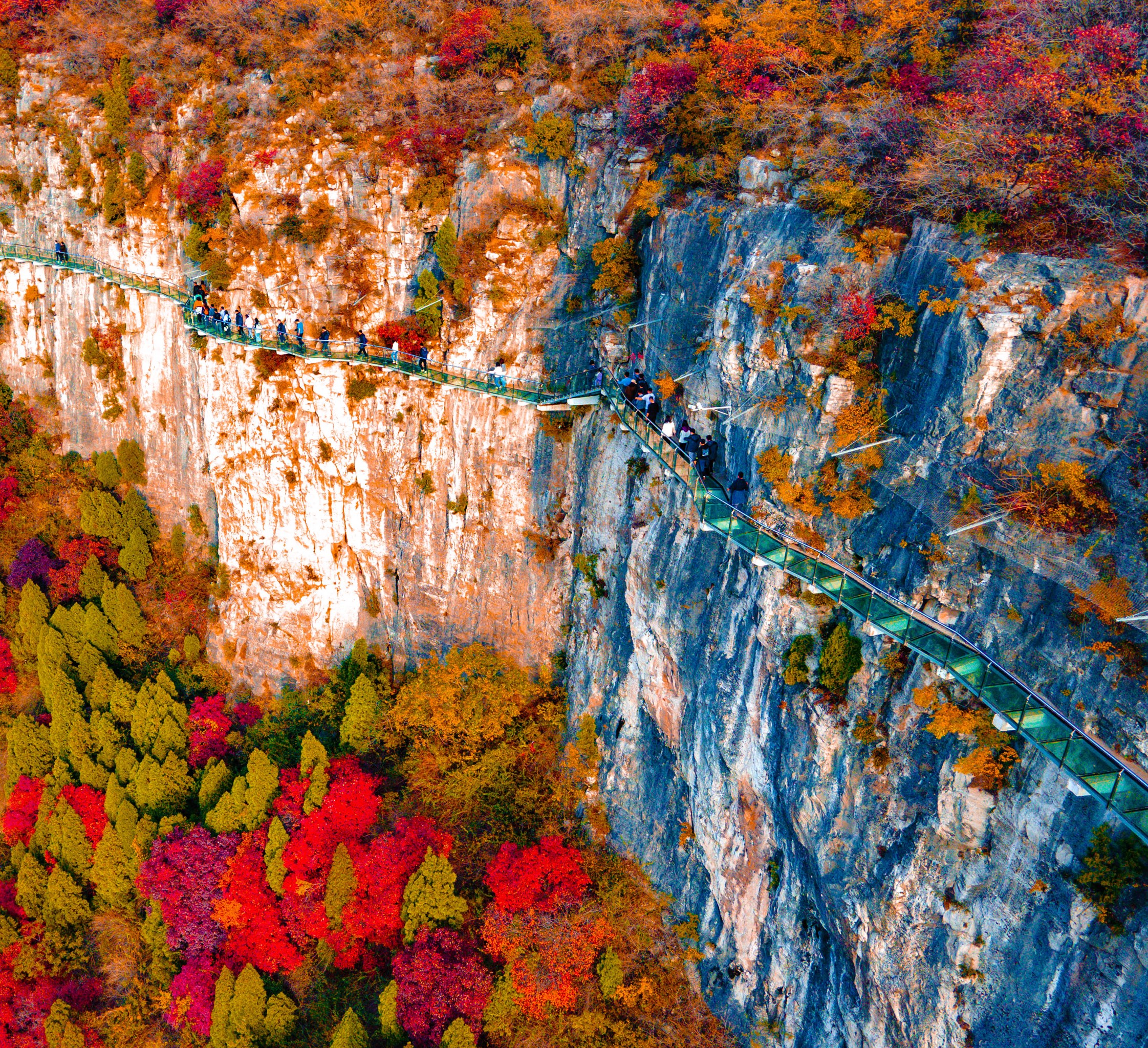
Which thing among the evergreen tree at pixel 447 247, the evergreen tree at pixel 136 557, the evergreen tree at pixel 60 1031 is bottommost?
the evergreen tree at pixel 60 1031

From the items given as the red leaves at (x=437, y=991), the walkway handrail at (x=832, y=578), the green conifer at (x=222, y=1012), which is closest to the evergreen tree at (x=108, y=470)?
the walkway handrail at (x=832, y=578)

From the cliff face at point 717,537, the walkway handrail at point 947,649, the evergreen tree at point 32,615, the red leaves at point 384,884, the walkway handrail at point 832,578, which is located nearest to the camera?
the walkway handrail at point 947,649

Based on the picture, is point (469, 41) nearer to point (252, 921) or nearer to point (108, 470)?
point (108, 470)

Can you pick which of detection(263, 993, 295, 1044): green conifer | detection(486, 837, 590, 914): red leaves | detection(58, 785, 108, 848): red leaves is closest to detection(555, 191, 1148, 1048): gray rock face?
detection(486, 837, 590, 914): red leaves

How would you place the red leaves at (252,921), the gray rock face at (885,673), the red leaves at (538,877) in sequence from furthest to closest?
the red leaves at (252,921) < the red leaves at (538,877) < the gray rock face at (885,673)

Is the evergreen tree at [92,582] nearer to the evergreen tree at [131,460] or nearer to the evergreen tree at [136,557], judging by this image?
the evergreen tree at [136,557]

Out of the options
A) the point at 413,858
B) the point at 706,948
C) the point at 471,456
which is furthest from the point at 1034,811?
the point at 471,456
